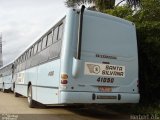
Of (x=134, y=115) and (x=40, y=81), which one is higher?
(x=40, y=81)

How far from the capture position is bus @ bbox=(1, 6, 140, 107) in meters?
10.0

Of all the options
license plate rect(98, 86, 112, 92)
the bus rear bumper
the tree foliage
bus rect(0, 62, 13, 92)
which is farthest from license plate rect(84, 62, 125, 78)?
bus rect(0, 62, 13, 92)

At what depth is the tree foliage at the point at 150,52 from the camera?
41.6 ft

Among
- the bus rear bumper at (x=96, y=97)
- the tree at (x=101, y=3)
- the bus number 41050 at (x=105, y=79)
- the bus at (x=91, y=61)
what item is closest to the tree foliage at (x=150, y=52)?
the bus at (x=91, y=61)

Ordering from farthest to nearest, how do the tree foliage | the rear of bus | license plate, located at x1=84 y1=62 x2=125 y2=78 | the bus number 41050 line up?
the tree foliage, the bus number 41050, license plate, located at x1=84 y1=62 x2=125 y2=78, the rear of bus

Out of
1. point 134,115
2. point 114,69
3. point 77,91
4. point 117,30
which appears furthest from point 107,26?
point 134,115

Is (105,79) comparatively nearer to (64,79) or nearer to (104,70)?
(104,70)

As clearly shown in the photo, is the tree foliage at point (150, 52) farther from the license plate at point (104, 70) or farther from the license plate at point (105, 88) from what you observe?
the license plate at point (105, 88)

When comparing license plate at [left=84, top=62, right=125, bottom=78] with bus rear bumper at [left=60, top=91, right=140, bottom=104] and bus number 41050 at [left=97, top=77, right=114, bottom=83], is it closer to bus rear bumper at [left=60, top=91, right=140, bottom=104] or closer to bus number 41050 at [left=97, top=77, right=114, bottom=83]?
bus number 41050 at [left=97, top=77, right=114, bottom=83]

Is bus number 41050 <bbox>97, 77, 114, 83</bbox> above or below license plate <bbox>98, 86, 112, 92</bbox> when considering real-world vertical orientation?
above

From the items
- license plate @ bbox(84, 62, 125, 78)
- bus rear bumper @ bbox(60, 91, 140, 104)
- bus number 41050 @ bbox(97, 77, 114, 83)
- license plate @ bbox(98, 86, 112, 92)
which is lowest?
bus rear bumper @ bbox(60, 91, 140, 104)

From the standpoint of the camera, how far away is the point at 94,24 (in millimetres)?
10625

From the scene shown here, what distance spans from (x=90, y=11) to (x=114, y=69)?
1.86m

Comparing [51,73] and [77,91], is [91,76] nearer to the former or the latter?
[77,91]
